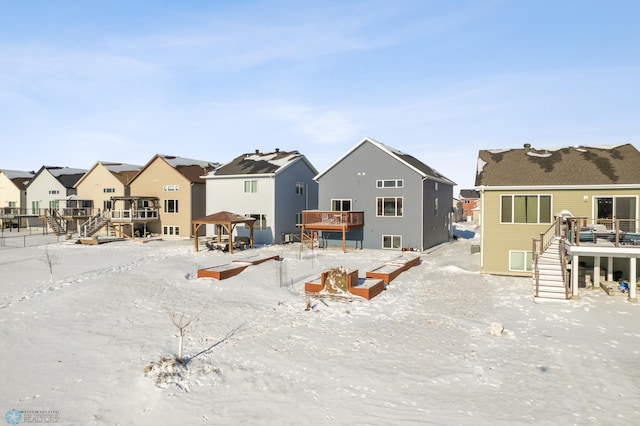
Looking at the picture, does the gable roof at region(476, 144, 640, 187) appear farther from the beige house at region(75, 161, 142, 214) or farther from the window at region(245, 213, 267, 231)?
the beige house at region(75, 161, 142, 214)

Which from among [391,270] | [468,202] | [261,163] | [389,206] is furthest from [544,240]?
[468,202]

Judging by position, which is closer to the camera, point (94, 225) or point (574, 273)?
point (574, 273)

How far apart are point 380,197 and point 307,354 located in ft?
76.4

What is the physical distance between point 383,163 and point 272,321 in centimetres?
2179

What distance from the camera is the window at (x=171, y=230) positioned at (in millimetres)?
41441

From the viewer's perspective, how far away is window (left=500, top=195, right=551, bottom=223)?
2220 centimetres

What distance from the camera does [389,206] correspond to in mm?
33000

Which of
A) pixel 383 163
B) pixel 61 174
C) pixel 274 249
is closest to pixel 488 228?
pixel 383 163

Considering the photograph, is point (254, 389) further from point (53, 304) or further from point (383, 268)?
point (383, 268)

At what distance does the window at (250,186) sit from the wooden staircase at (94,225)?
1454 cm

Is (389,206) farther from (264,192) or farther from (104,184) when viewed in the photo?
(104,184)

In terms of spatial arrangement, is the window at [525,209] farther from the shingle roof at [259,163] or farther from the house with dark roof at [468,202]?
the house with dark roof at [468,202]

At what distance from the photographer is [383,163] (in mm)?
33094

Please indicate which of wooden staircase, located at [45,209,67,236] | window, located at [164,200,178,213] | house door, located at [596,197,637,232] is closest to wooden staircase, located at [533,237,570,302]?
house door, located at [596,197,637,232]
